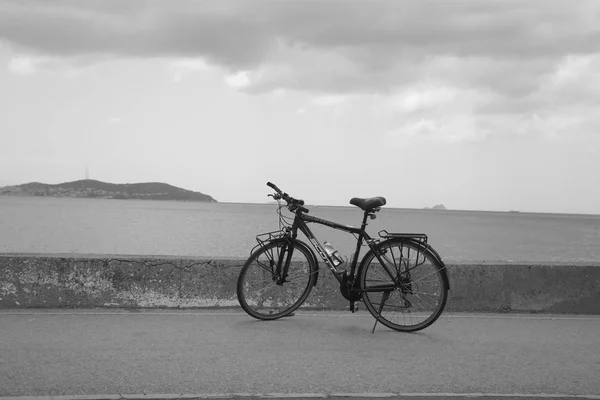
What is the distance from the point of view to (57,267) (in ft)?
22.6

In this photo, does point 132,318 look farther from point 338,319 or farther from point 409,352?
point 409,352

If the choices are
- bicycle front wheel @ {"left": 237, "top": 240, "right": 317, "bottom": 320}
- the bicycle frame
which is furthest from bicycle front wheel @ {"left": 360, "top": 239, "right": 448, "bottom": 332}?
bicycle front wheel @ {"left": 237, "top": 240, "right": 317, "bottom": 320}

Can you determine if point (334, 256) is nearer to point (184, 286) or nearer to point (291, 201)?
point (291, 201)

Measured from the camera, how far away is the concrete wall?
682cm

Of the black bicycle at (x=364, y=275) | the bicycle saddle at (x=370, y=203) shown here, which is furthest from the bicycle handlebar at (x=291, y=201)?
the bicycle saddle at (x=370, y=203)

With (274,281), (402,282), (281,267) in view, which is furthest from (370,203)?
(274,281)

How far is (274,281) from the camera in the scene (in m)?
6.69

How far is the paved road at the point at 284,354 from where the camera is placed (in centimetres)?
429

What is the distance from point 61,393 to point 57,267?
3.04m

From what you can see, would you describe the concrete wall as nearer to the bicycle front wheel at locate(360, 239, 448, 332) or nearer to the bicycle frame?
the bicycle frame

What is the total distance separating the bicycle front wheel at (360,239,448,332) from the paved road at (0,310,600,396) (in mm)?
201

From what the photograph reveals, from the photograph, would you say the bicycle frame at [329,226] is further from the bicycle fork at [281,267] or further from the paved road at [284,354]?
the paved road at [284,354]

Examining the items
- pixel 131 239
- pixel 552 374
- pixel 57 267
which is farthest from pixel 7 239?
pixel 552 374

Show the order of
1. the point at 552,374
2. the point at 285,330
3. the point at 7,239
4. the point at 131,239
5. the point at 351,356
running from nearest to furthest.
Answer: the point at 552,374, the point at 351,356, the point at 285,330, the point at 7,239, the point at 131,239
